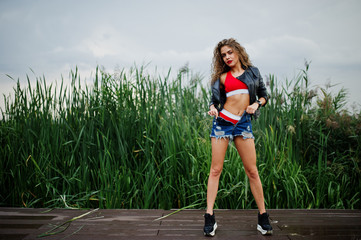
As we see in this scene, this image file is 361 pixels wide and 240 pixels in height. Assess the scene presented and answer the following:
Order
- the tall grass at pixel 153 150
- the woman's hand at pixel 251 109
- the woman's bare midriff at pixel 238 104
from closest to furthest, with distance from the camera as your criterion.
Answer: the woman's hand at pixel 251 109 → the woman's bare midriff at pixel 238 104 → the tall grass at pixel 153 150

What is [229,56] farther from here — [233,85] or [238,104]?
[238,104]

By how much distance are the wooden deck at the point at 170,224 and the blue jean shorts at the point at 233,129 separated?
77cm

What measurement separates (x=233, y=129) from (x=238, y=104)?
20cm

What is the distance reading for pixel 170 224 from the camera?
2533 millimetres

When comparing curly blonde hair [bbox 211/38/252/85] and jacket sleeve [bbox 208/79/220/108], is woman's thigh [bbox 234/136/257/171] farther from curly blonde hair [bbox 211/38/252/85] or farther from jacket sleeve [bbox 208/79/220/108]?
curly blonde hair [bbox 211/38/252/85]

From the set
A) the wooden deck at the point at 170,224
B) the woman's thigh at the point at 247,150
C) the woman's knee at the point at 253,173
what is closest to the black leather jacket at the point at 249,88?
the woman's thigh at the point at 247,150

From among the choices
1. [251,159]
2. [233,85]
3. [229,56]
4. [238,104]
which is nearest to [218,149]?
[251,159]

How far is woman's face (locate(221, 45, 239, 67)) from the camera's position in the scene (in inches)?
91.9

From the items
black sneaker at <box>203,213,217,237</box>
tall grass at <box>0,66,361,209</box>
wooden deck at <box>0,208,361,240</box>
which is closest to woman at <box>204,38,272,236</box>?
black sneaker at <box>203,213,217,237</box>

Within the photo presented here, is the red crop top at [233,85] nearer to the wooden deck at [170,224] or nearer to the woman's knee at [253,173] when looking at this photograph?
the woman's knee at [253,173]

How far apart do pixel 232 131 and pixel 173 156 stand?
1.07m

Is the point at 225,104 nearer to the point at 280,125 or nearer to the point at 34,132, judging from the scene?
the point at 280,125

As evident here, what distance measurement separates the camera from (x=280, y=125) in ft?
12.0

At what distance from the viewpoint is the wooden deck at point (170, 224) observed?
2301 mm
